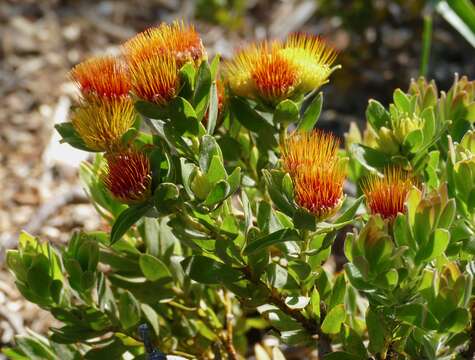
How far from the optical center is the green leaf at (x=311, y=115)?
1429 millimetres

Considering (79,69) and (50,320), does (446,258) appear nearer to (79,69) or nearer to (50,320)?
(79,69)

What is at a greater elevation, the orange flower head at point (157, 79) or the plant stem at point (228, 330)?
the orange flower head at point (157, 79)

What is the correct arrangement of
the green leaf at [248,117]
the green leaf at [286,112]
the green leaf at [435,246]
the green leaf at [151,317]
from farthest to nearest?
the green leaf at [151,317], the green leaf at [248,117], the green leaf at [286,112], the green leaf at [435,246]

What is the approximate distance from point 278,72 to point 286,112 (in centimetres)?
7

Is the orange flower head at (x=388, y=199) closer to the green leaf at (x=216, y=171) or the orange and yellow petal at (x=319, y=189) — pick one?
the orange and yellow petal at (x=319, y=189)

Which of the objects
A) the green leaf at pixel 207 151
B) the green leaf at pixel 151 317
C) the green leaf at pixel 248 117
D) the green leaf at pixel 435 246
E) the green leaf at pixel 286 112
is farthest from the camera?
the green leaf at pixel 151 317

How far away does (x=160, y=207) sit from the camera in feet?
4.16

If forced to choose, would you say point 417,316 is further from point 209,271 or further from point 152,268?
point 152,268

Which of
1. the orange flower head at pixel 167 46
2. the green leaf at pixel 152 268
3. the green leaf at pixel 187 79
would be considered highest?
the orange flower head at pixel 167 46

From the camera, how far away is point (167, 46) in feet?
4.17

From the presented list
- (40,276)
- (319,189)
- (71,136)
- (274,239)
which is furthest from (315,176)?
(40,276)

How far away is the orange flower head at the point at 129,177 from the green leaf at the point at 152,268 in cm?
28

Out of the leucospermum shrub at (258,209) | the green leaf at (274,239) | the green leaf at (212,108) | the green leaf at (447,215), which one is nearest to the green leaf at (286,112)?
the leucospermum shrub at (258,209)

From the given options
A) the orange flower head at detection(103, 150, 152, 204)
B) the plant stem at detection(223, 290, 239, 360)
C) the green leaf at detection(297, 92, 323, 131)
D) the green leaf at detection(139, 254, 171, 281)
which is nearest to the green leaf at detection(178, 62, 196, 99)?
the orange flower head at detection(103, 150, 152, 204)
